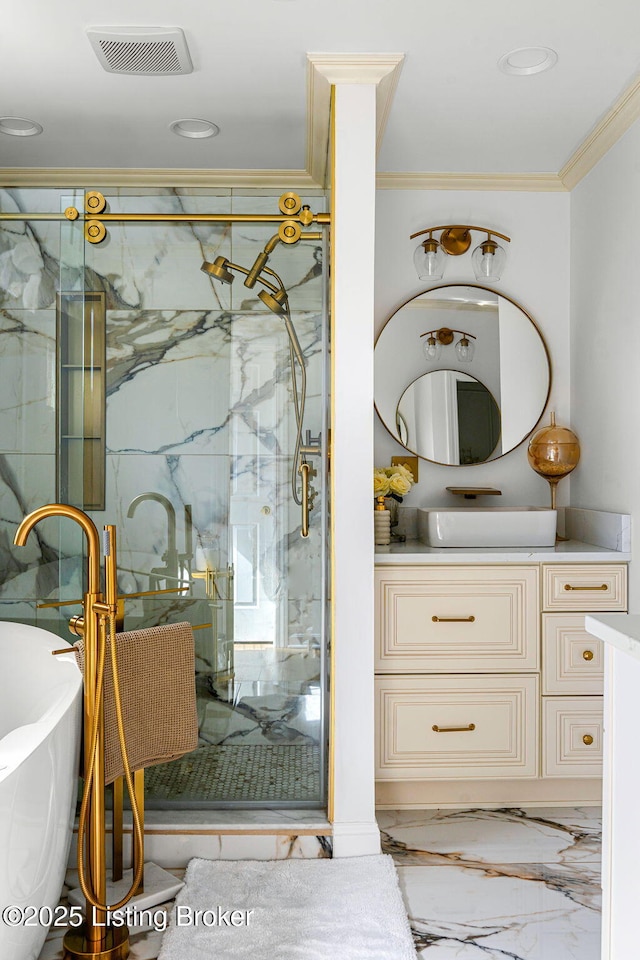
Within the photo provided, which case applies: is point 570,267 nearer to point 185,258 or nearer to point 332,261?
point 332,261

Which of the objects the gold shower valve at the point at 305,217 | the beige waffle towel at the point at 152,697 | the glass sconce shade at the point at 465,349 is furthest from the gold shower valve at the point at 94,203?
the glass sconce shade at the point at 465,349

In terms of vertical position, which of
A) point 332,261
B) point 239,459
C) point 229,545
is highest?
point 332,261

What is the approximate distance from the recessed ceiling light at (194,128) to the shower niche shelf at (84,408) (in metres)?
0.80

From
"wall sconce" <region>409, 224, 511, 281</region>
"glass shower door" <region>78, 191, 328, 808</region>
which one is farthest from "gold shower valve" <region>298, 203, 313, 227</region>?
"wall sconce" <region>409, 224, 511, 281</region>

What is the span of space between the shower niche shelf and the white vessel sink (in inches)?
47.8

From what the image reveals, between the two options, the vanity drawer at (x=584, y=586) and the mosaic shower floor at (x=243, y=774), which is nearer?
the mosaic shower floor at (x=243, y=774)

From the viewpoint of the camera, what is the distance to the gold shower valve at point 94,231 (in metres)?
2.56

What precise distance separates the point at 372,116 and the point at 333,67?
18cm

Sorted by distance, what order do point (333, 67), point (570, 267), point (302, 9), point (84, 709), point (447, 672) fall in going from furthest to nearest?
point (570, 267) → point (447, 672) → point (333, 67) → point (302, 9) → point (84, 709)

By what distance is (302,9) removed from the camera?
7.22 feet

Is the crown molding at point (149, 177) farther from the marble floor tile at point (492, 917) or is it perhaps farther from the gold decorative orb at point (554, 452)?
the marble floor tile at point (492, 917)

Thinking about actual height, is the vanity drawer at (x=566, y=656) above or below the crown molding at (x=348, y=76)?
below

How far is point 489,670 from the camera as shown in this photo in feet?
9.24

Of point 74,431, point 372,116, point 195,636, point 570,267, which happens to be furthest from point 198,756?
point 570,267
